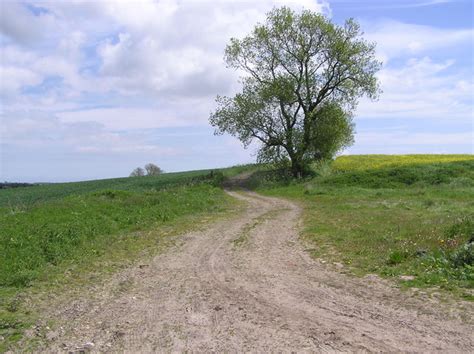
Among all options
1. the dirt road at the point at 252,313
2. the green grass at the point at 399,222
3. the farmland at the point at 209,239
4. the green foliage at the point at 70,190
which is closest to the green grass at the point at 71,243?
the farmland at the point at 209,239

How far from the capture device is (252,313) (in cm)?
763

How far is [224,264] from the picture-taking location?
11.6 meters

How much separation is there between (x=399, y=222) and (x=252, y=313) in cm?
1091

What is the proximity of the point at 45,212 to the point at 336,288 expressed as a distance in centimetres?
1415

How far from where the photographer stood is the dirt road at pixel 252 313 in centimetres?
639

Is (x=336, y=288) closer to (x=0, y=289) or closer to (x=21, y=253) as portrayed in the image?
(x=0, y=289)

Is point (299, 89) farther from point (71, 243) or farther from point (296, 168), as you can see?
point (71, 243)

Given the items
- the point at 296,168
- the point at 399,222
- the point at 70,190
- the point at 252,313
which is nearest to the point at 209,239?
the point at 399,222

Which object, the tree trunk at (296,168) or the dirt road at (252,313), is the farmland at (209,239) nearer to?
the dirt road at (252,313)

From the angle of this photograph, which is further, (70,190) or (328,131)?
(70,190)

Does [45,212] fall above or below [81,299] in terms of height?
above

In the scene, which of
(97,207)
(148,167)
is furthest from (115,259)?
(148,167)

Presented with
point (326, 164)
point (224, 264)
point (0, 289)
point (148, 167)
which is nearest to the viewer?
point (0, 289)

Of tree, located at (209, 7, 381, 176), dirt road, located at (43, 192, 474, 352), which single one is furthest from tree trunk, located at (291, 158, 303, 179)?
dirt road, located at (43, 192, 474, 352)
